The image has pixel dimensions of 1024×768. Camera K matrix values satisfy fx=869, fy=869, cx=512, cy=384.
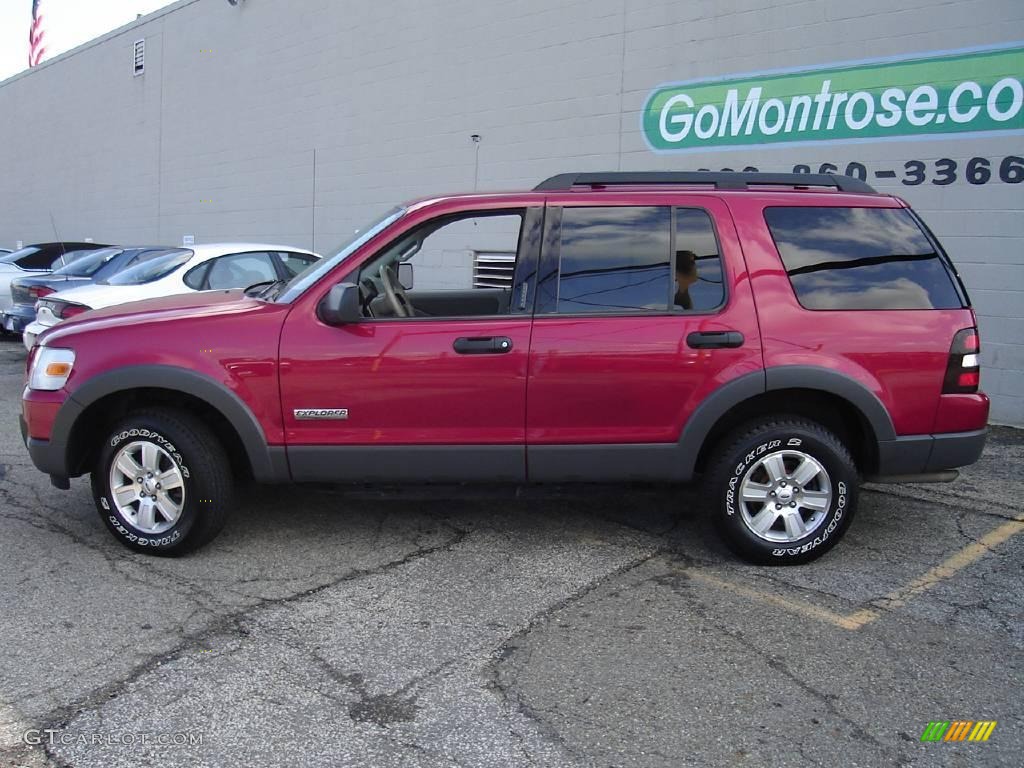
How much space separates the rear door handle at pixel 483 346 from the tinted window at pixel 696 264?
0.90 m

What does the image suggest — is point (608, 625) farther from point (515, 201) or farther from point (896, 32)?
point (896, 32)

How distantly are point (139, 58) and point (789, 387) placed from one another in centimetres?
2067

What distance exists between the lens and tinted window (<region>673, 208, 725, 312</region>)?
4.43 metres

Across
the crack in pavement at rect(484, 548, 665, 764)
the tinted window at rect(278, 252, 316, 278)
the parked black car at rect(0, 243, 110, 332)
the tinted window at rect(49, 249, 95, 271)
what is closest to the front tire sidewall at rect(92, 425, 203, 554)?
the crack in pavement at rect(484, 548, 665, 764)

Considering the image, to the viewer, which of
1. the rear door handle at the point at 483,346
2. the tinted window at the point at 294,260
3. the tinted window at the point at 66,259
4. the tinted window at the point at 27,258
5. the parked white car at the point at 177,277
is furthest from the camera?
the tinted window at the point at 27,258

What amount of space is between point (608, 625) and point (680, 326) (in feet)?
4.98

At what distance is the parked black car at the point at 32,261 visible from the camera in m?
13.0

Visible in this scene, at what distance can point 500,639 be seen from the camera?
3.68 metres

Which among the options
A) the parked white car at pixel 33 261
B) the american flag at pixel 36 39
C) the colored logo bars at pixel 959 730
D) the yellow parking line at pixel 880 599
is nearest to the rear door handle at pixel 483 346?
the yellow parking line at pixel 880 599

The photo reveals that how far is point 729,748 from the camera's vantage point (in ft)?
9.57

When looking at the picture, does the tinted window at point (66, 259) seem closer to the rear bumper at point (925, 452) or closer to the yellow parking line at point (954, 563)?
the rear bumper at point (925, 452)

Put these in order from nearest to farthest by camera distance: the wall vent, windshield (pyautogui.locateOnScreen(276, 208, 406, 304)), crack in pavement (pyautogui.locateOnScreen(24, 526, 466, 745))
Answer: crack in pavement (pyautogui.locateOnScreen(24, 526, 466, 745))
windshield (pyautogui.locateOnScreen(276, 208, 406, 304))
the wall vent

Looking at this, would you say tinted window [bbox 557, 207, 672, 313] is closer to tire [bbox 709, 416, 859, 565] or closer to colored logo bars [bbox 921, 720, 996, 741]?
tire [bbox 709, 416, 859, 565]

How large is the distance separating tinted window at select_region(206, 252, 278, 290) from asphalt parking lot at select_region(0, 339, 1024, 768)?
3.84 meters
